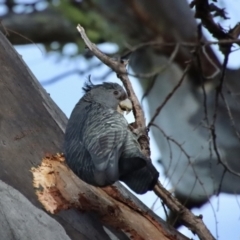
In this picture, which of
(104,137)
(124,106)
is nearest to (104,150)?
(104,137)

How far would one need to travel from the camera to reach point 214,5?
8.05ft

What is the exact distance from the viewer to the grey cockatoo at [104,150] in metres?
1.71

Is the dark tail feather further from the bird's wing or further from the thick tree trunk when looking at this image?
the thick tree trunk

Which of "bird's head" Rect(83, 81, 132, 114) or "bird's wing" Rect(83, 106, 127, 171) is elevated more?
"bird's head" Rect(83, 81, 132, 114)

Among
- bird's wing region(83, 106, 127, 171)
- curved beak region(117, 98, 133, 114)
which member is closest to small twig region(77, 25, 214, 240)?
curved beak region(117, 98, 133, 114)

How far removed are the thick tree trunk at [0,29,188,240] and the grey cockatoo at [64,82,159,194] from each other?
196 millimetres

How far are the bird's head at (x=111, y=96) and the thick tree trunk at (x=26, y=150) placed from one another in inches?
7.1

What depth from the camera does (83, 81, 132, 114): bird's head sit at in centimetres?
205

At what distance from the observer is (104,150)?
5.70 feet

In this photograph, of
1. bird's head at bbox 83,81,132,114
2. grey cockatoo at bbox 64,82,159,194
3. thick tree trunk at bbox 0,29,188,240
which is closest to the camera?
grey cockatoo at bbox 64,82,159,194

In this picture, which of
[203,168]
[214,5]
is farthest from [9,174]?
[203,168]

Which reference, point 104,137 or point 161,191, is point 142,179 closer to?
point 104,137

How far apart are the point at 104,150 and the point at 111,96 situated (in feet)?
1.19

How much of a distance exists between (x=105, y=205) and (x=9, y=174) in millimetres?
267
